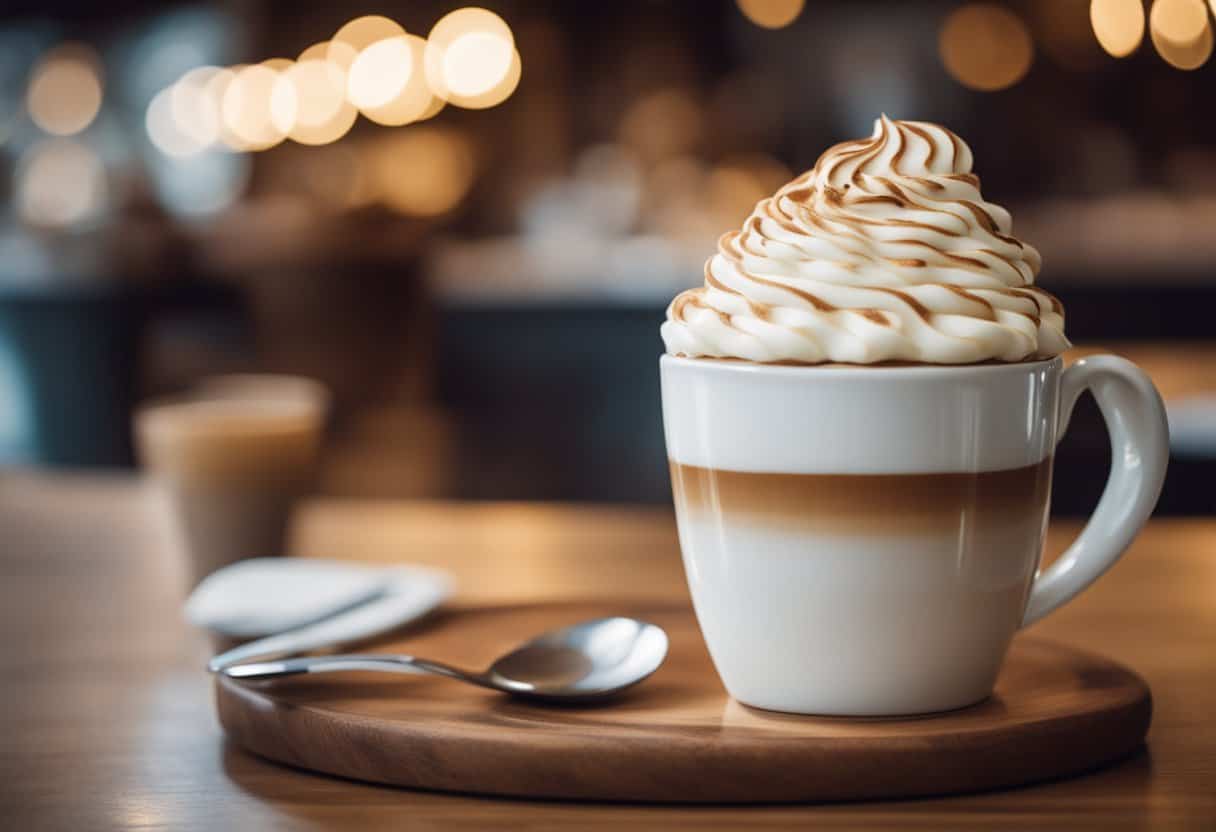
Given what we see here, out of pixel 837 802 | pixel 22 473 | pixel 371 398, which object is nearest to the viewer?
pixel 837 802

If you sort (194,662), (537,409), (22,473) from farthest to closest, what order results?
(537,409)
(22,473)
(194,662)

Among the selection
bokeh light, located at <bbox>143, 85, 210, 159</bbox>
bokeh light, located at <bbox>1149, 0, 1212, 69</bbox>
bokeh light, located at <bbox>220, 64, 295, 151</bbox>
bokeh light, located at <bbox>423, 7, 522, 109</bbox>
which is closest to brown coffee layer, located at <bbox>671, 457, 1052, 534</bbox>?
bokeh light, located at <bbox>1149, 0, 1212, 69</bbox>

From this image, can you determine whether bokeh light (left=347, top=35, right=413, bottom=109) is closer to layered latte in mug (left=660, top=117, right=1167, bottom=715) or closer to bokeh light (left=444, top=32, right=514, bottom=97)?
bokeh light (left=444, top=32, right=514, bottom=97)

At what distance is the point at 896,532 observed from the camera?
66 centimetres

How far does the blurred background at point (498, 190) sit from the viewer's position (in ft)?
16.4

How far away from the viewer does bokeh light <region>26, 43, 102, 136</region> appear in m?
9.85

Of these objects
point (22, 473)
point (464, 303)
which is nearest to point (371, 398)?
point (464, 303)

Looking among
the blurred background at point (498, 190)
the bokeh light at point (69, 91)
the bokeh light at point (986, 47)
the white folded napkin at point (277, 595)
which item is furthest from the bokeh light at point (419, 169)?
the white folded napkin at point (277, 595)

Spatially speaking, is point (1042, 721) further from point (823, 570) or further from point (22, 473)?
point (22, 473)

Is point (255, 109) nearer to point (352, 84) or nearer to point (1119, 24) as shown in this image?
point (352, 84)

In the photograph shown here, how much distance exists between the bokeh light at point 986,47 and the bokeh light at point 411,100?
2.76 m

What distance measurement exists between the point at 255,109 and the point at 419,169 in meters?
1.22

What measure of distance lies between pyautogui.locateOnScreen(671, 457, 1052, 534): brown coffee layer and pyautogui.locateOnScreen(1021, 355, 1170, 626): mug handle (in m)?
0.06

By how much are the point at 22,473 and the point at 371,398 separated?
4703 mm
